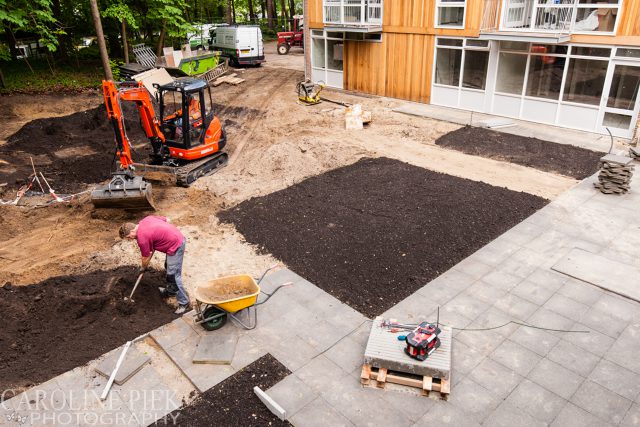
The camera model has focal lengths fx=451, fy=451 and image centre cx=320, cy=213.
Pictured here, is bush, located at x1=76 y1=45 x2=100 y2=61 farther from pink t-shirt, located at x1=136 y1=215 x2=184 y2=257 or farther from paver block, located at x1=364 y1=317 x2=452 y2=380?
paver block, located at x1=364 y1=317 x2=452 y2=380

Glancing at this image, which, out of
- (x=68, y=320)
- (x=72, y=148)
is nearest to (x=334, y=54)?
(x=72, y=148)

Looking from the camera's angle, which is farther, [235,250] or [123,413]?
[235,250]

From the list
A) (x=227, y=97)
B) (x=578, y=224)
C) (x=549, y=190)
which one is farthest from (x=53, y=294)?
(x=227, y=97)

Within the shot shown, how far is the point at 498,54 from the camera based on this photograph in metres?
16.7

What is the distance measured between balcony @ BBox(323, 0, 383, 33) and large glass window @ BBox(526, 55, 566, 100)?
6.68m

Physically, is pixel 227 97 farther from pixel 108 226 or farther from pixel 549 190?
pixel 549 190

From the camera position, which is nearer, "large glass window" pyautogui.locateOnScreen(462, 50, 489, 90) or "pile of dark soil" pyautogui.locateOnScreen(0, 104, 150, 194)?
"pile of dark soil" pyautogui.locateOnScreen(0, 104, 150, 194)

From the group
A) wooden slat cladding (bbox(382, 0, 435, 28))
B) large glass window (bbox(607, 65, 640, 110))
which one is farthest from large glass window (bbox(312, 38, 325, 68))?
large glass window (bbox(607, 65, 640, 110))

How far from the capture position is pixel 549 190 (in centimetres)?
1154

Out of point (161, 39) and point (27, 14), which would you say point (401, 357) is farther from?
point (161, 39)

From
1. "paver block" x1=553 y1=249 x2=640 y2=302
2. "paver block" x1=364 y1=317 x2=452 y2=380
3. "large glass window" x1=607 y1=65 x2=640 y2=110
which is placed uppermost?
"large glass window" x1=607 y1=65 x2=640 y2=110

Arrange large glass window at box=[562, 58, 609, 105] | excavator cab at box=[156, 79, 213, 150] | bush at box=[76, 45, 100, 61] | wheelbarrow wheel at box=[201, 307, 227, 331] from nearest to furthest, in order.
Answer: wheelbarrow wheel at box=[201, 307, 227, 331] < excavator cab at box=[156, 79, 213, 150] < large glass window at box=[562, 58, 609, 105] < bush at box=[76, 45, 100, 61]

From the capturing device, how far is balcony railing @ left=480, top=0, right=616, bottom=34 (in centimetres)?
1445

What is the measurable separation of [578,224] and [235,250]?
744 cm
